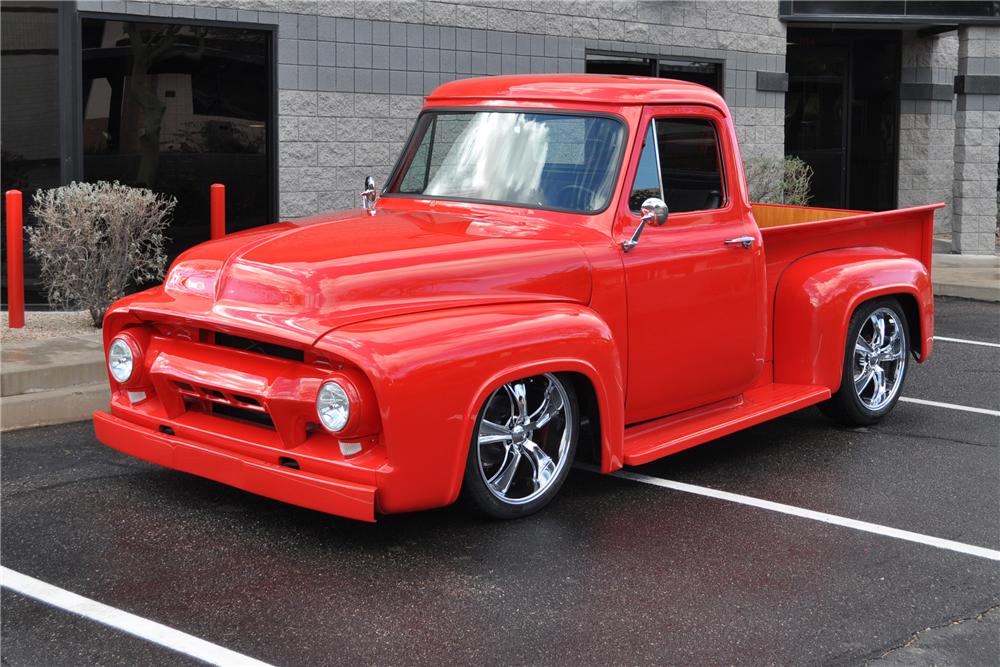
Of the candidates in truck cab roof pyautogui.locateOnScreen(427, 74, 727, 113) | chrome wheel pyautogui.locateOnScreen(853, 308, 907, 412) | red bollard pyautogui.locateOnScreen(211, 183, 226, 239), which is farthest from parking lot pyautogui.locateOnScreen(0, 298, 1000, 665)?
red bollard pyautogui.locateOnScreen(211, 183, 226, 239)

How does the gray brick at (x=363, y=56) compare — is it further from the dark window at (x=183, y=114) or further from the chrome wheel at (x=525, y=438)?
the chrome wheel at (x=525, y=438)

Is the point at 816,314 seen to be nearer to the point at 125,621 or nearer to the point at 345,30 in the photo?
the point at 125,621

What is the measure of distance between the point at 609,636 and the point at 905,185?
16044 mm

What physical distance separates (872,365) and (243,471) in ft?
13.3

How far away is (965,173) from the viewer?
16.5 meters

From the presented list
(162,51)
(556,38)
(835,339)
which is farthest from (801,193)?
(835,339)

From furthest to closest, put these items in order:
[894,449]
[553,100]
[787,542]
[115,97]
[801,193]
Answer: [801,193]
[115,97]
[894,449]
[553,100]
[787,542]

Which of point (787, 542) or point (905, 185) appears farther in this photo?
point (905, 185)

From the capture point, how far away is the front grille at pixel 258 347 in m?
5.15

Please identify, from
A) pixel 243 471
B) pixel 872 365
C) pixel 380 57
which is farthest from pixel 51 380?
pixel 380 57

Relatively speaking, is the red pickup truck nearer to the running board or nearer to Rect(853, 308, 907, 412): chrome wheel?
the running board

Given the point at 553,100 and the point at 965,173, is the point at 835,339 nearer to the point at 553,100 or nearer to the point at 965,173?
the point at 553,100

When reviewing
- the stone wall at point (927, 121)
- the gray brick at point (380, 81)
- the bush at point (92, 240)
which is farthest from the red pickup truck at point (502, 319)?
the stone wall at point (927, 121)

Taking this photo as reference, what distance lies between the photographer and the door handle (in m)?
6.43
